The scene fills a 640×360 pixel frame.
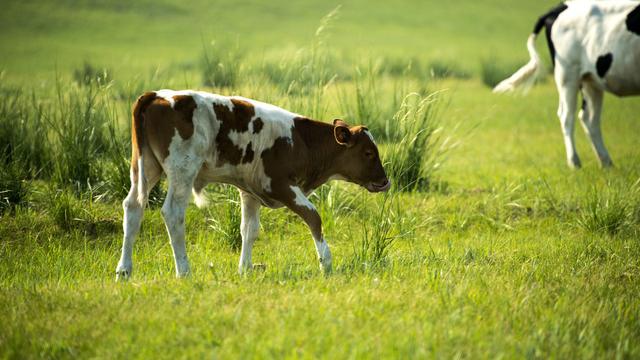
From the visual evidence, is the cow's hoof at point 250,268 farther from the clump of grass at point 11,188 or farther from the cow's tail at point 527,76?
the cow's tail at point 527,76

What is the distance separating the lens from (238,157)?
22.0 feet

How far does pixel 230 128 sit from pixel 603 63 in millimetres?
8185

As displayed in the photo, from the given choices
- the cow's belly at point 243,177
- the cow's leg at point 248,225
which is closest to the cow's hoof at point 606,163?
the cow's leg at point 248,225

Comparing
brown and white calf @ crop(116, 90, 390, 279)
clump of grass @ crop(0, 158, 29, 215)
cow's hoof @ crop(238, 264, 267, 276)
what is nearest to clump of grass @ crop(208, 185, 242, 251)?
brown and white calf @ crop(116, 90, 390, 279)

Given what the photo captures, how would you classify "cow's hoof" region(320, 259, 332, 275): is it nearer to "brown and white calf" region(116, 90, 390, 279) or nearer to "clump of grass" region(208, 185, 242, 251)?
"brown and white calf" region(116, 90, 390, 279)

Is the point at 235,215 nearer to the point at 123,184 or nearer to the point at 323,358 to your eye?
the point at 123,184

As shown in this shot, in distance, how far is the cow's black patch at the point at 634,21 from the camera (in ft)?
41.5

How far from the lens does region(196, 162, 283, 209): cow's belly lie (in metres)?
6.71

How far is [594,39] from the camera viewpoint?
12977mm

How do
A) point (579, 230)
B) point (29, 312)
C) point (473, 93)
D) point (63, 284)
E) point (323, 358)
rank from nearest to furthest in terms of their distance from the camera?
1. point (323, 358)
2. point (29, 312)
3. point (63, 284)
4. point (579, 230)
5. point (473, 93)

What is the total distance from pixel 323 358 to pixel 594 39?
9891 millimetres

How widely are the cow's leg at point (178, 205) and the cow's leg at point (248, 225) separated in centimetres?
66

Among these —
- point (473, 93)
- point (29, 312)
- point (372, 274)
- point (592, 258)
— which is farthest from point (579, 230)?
point (473, 93)

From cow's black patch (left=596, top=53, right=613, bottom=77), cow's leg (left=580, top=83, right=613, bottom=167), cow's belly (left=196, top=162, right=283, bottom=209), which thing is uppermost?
cow's belly (left=196, top=162, right=283, bottom=209)
